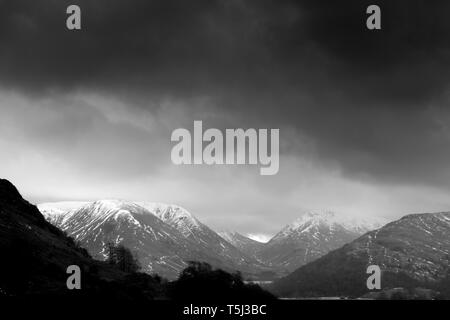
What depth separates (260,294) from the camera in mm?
170625

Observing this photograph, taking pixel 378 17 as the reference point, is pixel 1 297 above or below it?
below
